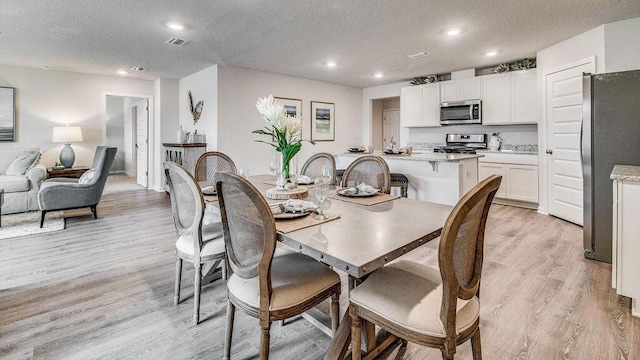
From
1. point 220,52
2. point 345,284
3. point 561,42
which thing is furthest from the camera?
point 220,52

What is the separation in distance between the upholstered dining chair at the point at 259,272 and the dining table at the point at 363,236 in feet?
0.38

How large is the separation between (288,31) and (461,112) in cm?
368

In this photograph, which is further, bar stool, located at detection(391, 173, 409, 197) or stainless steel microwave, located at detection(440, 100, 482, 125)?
stainless steel microwave, located at detection(440, 100, 482, 125)

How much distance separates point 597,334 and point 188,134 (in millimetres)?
6375

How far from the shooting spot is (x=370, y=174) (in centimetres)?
256

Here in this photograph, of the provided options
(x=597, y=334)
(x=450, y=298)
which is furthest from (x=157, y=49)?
(x=597, y=334)

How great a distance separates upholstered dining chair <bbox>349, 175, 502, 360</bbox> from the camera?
107cm

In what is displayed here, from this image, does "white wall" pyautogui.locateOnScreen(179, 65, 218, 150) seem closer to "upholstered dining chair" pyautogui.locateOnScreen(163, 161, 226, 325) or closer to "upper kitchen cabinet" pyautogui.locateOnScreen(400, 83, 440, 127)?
"upholstered dining chair" pyautogui.locateOnScreen(163, 161, 226, 325)

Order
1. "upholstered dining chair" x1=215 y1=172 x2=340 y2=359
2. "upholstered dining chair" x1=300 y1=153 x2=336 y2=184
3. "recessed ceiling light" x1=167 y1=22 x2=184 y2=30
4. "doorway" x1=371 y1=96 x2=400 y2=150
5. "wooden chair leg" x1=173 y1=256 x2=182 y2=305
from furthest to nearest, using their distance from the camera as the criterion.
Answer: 1. "doorway" x1=371 y1=96 x2=400 y2=150
2. "recessed ceiling light" x1=167 y1=22 x2=184 y2=30
3. "upholstered dining chair" x1=300 y1=153 x2=336 y2=184
4. "wooden chair leg" x1=173 y1=256 x2=182 y2=305
5. "upholstered dining chair" x1=215 y1=172 x2=340 y2=359

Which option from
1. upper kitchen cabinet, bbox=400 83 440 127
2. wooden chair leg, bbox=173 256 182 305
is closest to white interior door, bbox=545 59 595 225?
upper kitchen cabinet, bbox=400 83 440 127

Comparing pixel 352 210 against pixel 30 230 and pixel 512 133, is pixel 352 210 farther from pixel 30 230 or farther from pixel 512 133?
pixel 512 133

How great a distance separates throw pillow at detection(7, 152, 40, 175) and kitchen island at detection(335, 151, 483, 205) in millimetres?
5328

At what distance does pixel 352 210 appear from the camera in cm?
178

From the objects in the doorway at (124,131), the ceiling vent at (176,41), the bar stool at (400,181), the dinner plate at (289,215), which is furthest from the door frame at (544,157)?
the doorway at (124,131)
